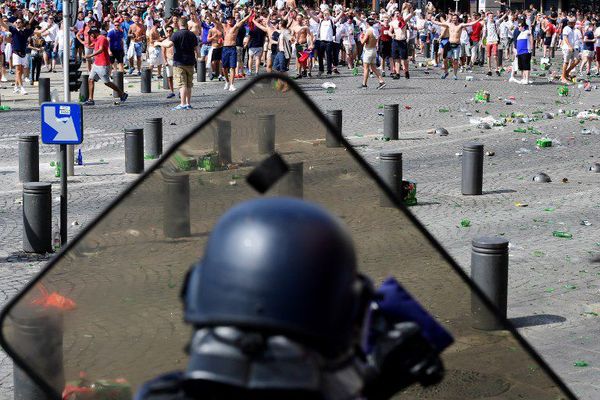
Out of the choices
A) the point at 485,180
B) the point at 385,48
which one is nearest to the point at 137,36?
Result: the point at 385,48

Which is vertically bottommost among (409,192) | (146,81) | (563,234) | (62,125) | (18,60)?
(563,234)

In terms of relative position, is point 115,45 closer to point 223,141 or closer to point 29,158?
point 29,158

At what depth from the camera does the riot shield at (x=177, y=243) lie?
1.95 metres

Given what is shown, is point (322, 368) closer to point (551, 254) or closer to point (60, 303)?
point (60, 303)

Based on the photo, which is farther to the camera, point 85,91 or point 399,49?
point 399,49

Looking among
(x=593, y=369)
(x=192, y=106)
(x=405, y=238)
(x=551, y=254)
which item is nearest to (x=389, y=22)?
(x=192, y=106)

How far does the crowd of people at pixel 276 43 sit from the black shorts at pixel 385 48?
0.11 feet

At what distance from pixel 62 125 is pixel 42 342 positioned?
370 inches

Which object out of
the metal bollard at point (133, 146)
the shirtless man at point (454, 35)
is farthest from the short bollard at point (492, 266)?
the shirtless man at point (454, 35)

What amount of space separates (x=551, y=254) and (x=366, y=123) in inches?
403

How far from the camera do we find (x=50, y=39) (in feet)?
103

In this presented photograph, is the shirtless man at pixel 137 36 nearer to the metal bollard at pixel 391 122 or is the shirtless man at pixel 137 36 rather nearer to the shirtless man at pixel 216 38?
the shirtless man at pixel 216 38

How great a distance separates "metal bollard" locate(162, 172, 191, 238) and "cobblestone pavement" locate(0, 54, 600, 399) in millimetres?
4845

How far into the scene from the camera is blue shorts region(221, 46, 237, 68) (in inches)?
998
